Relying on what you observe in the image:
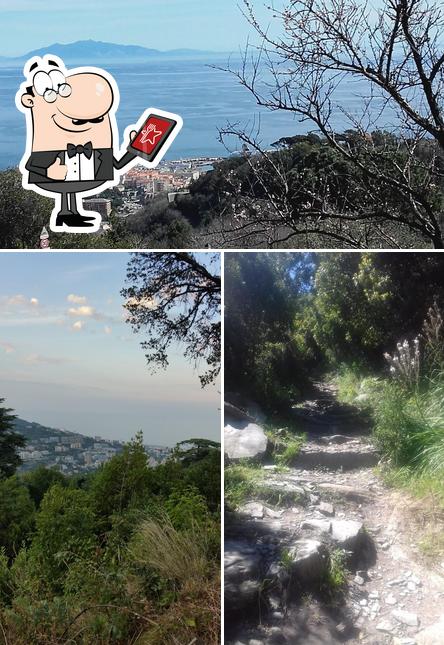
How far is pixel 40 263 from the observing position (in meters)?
3.53

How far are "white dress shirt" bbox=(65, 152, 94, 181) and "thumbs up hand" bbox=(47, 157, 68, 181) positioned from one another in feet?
0.06

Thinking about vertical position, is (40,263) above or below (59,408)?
above

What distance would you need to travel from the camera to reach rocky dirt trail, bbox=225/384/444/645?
306 centimetres

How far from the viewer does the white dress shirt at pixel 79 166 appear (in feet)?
11.5

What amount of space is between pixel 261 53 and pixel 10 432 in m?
3.94

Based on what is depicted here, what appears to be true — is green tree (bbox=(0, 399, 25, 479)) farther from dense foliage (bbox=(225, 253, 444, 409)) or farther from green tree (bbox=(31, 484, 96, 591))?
dense foliage (bbox=(225, 253, 444, 409))

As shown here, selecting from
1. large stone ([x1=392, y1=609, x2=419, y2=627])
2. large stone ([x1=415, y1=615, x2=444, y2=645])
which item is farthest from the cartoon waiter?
large stone ([x1=415, y1=615, x2=444, y2=645])

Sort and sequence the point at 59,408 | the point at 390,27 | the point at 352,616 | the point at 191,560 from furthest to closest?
the point at 390,27
the point at 59,408
the point at 191,560
the point at 352,616

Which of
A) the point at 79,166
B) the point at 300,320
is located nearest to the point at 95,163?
the point at 79,166

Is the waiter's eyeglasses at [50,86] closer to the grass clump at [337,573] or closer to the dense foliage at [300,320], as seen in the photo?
the dense foliage at [300,320]

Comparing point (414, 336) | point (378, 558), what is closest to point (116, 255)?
point (414, 336)

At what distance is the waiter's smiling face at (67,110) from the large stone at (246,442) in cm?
131

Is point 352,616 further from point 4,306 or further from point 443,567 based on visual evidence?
point 4,306

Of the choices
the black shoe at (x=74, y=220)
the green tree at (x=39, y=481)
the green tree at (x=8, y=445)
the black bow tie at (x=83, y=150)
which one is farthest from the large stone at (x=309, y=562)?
the black bow tie at (x=83, y=150)
